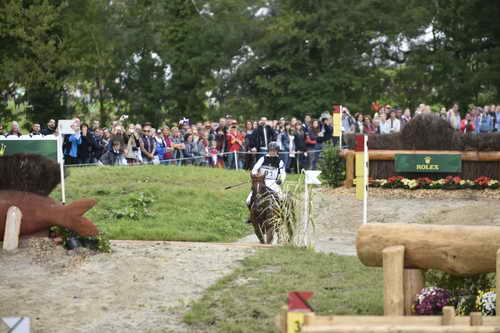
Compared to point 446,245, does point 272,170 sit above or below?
above

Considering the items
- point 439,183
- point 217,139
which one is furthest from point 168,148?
point 439,183

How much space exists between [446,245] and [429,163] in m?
13.8

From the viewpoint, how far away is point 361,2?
44.5 metres

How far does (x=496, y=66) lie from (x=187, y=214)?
26593mm

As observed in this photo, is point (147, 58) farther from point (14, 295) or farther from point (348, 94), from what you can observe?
point (14, 295)

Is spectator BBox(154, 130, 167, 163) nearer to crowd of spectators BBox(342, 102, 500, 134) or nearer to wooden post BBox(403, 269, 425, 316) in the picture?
crowd of spectators BBox(342, 102, 500, 134)

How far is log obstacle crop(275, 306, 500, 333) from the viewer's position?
238 inches

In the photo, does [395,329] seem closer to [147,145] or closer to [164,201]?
[164,201]

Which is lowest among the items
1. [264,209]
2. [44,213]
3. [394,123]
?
[264,209]

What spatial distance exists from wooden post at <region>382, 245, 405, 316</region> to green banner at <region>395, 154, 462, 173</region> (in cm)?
1402

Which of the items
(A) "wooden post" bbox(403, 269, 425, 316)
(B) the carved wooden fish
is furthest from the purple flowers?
(B) the carved wooden fish

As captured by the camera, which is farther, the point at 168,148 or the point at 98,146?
the point at 168,148

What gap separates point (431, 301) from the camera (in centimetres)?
926

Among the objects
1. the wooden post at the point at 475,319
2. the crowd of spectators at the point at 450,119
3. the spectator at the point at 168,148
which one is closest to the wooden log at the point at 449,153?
the spectator at the point at 168,148
